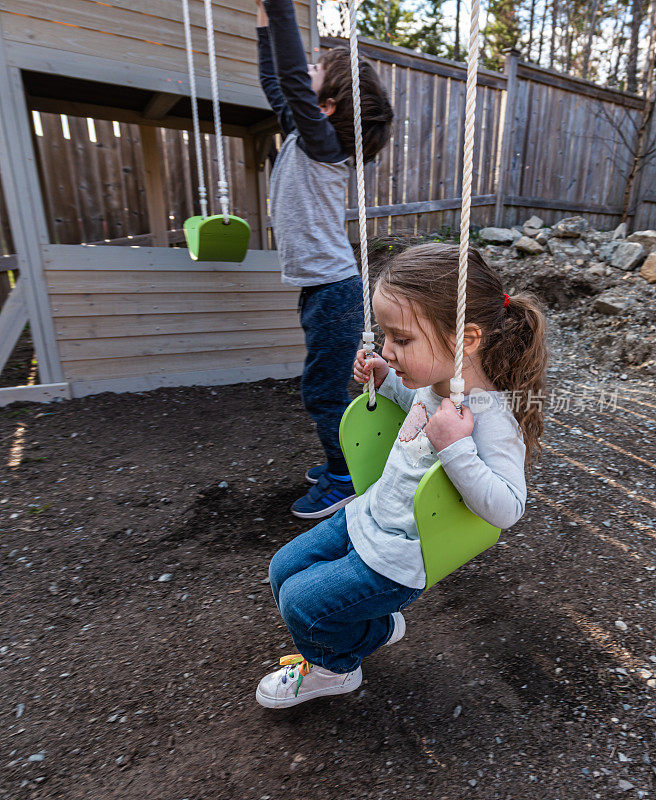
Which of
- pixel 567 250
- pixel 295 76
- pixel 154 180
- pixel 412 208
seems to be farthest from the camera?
pixel 412 208

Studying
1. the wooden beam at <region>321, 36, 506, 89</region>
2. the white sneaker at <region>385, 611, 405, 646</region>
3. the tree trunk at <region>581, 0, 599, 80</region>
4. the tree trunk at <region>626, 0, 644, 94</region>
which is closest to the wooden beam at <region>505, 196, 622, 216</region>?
the wooden beam at <region>321, 36, 506, 89</region>

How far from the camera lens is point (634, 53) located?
9859 millimetres

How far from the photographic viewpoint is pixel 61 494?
2.52m

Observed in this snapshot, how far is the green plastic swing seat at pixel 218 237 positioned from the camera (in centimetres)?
245

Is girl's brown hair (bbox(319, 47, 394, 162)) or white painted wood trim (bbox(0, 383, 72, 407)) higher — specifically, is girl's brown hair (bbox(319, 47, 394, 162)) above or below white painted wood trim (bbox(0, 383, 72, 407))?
above

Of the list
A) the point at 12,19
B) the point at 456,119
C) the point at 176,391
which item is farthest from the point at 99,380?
the point at 456,119

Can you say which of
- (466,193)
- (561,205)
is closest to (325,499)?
(466,193)

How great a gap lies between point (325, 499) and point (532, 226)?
6.41 meters

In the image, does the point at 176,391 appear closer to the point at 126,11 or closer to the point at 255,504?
the point at 255,504

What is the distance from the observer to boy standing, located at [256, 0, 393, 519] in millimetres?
2068

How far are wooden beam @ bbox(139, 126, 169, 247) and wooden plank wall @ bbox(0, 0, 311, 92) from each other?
86cm

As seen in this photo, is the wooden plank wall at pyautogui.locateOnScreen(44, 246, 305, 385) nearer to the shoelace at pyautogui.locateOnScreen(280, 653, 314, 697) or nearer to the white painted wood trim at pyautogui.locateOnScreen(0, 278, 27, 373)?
the white painted wood trim at pyautogui.locateOnScreen(0, 278, 27, 373)

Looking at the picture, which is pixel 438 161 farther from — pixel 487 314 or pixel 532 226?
pixel 487 314

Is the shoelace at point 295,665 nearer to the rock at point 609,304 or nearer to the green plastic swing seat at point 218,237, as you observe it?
the green plastic swing seat at point 218,237
